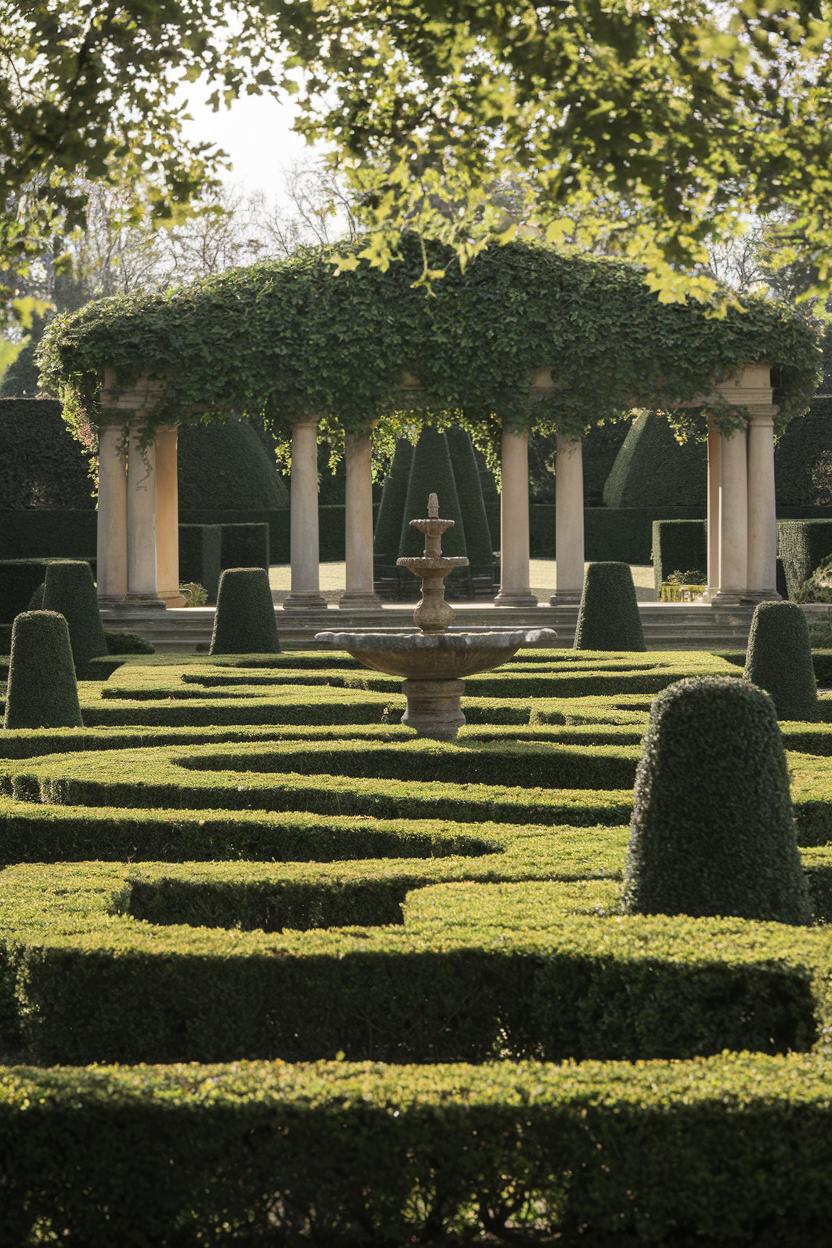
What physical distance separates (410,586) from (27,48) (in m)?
23.8

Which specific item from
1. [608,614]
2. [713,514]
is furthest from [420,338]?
[608,614]

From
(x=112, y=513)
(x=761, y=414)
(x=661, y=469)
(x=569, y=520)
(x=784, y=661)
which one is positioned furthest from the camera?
(x=661, y=469)

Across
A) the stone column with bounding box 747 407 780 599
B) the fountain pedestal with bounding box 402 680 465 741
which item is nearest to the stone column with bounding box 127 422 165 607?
the stone column with bounding box 747 407 780 599

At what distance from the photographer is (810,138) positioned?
301 inches

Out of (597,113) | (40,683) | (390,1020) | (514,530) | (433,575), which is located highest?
(597,113)

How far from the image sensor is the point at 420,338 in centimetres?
2552

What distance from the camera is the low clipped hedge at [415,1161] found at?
5043 mm

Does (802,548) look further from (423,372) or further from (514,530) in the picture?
(423,372)

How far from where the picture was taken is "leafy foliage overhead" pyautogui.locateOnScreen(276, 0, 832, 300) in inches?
285

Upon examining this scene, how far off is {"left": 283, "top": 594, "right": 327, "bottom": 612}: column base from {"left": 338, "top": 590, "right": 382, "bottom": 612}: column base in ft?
1.06

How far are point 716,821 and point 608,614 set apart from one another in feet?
44.3

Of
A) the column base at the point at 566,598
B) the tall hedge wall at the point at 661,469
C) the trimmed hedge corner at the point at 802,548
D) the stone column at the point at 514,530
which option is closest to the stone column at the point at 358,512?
the stone column at the point at 514,530

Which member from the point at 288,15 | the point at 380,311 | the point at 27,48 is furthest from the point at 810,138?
the point at 380,311

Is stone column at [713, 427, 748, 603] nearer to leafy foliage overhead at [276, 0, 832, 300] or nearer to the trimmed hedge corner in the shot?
the trimmed hedge corner
